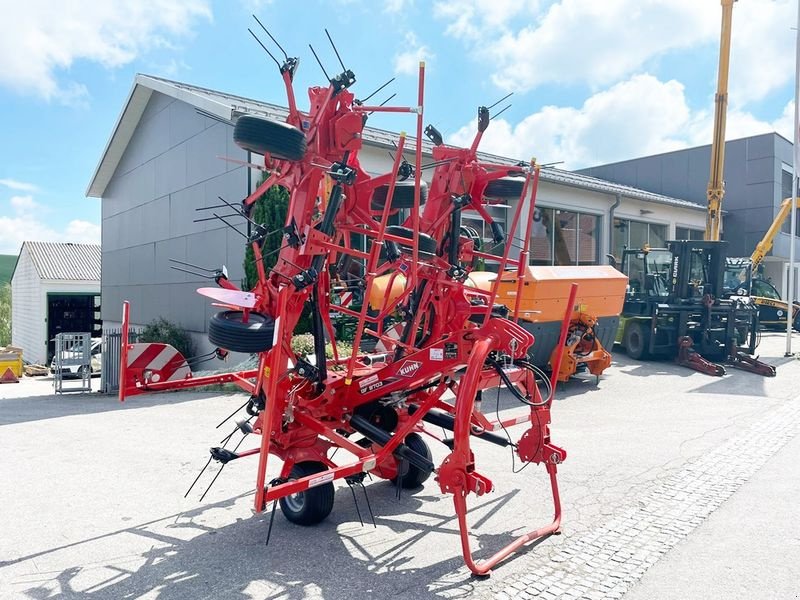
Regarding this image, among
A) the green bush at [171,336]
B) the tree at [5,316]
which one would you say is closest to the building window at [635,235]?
the green bush at [171,336]

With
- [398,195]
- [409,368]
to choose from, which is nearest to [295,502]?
[409,368]

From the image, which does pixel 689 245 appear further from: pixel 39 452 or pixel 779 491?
pixel 39 452

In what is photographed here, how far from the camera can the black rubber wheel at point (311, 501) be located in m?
4.66

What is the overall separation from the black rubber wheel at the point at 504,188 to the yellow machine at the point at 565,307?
3.96 metres

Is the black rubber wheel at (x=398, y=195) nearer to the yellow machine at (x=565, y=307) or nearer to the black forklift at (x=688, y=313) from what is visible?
the yellow machine at (x=565, y=307)

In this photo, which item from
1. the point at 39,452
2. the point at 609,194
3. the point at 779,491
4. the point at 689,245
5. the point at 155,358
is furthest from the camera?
the point at 609,194

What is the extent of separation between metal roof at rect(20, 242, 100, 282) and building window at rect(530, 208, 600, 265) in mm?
20060

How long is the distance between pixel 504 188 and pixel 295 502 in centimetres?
307

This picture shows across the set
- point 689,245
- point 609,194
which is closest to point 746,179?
point 609,194

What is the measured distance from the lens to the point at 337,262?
18.0 feet

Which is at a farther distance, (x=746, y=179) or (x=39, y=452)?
(x=746, y=179)

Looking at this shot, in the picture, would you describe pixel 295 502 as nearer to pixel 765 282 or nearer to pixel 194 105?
pixel 194 105

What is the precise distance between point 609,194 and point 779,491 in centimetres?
1532

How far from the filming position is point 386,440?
15.6 feet
